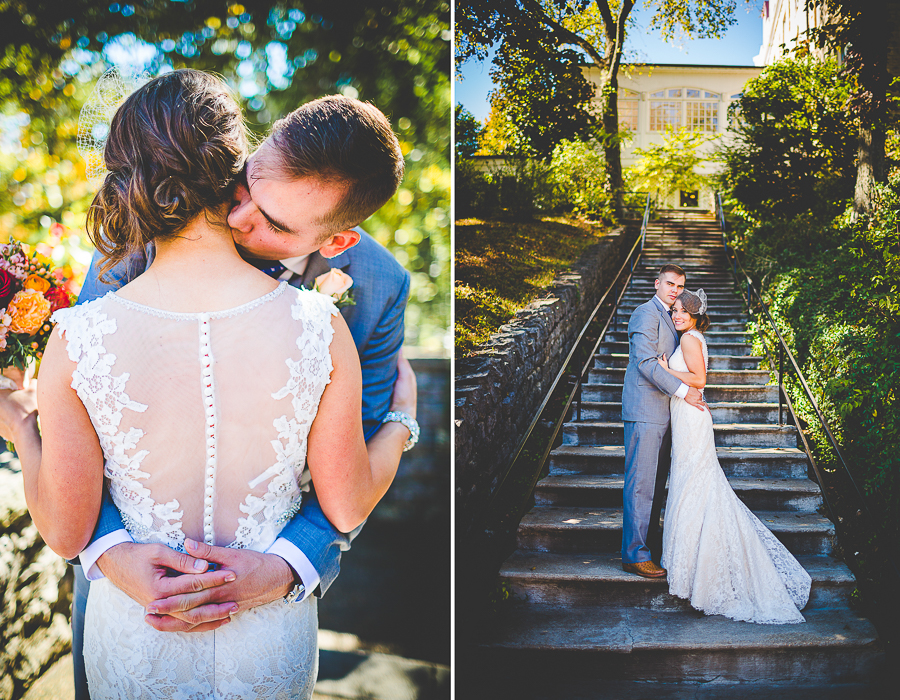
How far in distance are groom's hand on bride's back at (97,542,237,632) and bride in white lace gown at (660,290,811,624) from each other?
180 centimetres

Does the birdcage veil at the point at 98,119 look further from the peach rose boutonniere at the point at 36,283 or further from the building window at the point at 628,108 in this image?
the building window at the point at 628,108

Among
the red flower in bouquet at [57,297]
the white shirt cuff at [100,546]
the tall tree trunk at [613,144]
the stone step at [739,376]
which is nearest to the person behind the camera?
the white shirt cuff at [100,546]

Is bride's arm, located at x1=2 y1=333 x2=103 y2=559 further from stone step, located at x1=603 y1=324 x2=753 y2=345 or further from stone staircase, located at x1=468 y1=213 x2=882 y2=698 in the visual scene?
stone step, located at x1=603 y1=324 x2=753 y2=345

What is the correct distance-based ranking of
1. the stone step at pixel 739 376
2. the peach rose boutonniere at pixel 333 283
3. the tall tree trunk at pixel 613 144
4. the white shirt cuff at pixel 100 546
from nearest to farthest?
the white shirt cuff at pixel 100 546 → the peach rose boutonniere at pixel 333 283 → the stone step at pixel 739 376 → the tall tree trunk at pixel 613 144

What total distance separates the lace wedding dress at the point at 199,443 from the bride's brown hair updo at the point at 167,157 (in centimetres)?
17

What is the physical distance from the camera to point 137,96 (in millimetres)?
1036

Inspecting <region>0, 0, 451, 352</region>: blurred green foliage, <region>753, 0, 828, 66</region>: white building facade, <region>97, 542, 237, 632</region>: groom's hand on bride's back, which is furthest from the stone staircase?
<region>97, 542, 237, 632</region>: groom's hand on bride's back

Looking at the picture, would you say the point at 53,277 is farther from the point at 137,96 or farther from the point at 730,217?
the point at 730,217

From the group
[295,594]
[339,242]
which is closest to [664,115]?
[339,242]

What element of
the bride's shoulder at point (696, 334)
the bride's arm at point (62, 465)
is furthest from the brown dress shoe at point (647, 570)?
the bride's arm at point (62, 465)

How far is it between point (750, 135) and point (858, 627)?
1.75 metres

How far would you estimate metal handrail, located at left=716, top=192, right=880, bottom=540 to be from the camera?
194cm

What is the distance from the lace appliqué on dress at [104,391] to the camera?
1004 millimetres

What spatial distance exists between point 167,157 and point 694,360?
6.20ft
